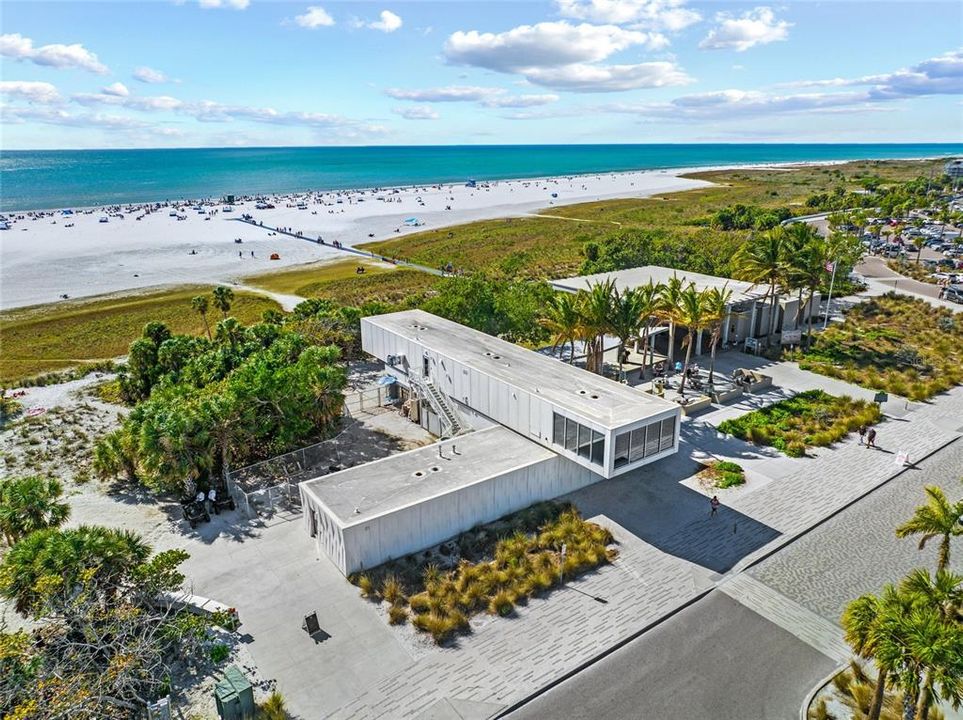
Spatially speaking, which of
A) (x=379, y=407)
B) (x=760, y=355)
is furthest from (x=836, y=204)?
(x=379, y=407)

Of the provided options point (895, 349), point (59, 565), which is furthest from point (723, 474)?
point (895, 349)

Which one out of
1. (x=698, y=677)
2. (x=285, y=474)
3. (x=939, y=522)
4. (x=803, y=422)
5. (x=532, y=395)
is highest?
(x=939, y=522)

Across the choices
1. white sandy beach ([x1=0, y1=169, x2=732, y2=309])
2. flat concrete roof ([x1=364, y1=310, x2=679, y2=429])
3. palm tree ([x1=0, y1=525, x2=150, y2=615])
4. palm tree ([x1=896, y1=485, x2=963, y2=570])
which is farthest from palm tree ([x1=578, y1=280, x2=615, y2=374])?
white sandy beach ([x1=0, y1=169, x2=732, y2=309])

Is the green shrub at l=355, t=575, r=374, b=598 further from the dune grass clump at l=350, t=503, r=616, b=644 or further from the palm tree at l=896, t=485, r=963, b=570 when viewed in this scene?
the palm tree at l=896, t=485, r=963, b=570

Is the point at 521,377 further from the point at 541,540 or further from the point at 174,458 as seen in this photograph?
the point at 174,458

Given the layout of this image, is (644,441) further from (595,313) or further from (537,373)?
(595,313)
